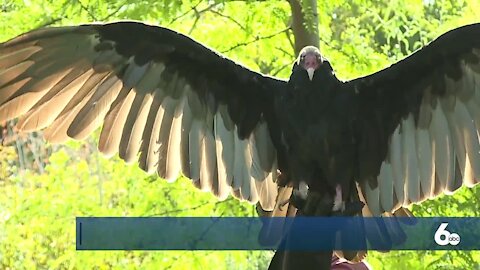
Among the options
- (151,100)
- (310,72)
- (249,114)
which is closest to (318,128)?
(310,72)

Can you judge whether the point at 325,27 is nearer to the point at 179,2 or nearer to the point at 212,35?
the point at 212,35

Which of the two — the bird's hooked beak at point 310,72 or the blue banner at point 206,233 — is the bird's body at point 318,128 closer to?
the bird's hooked beak at point 310,72

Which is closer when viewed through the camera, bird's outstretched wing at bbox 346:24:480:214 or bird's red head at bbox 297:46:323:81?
bird's red head at bbox 297:46:323:81

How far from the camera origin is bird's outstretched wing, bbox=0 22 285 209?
249cm

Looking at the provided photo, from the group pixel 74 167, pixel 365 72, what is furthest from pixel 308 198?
pixel 74 167

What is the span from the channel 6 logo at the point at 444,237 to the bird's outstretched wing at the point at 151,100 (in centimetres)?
89

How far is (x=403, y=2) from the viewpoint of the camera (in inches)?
135

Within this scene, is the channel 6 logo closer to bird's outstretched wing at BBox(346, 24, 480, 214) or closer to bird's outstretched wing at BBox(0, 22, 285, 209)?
bird's outstretched wing at BBox(346, 24, 480, 214)

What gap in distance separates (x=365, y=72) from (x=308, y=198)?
0.94 m

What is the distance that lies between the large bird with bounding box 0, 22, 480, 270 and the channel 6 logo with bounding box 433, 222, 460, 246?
2.20 ft

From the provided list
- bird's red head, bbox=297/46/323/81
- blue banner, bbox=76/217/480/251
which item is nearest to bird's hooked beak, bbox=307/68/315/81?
bird's red head, bbox=297/46/323/81

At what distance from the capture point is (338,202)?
245cm

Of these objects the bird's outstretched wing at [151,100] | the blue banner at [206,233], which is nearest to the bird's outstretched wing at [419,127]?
the blue banner at [206,233]

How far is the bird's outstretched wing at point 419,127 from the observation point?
2.50 metres
